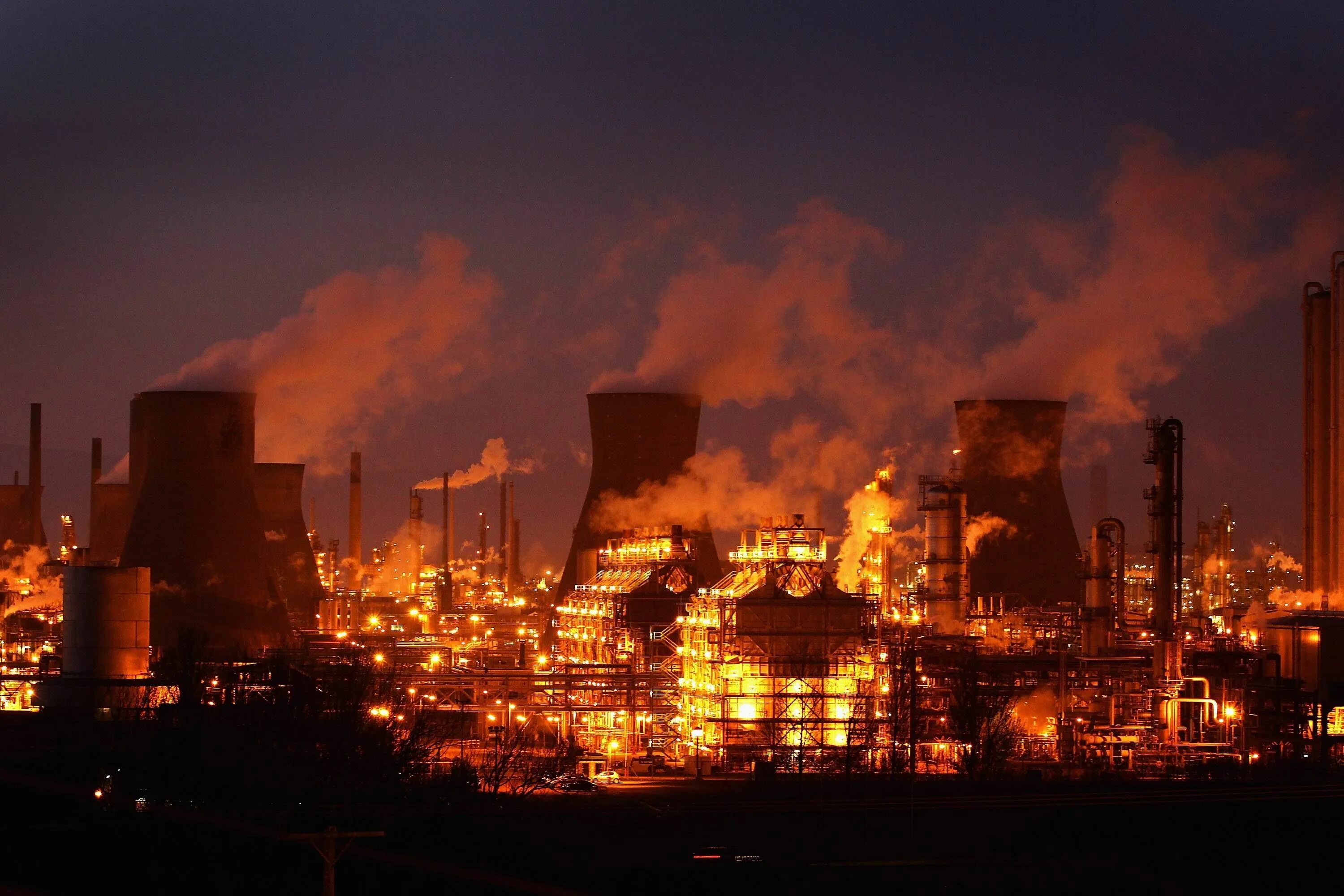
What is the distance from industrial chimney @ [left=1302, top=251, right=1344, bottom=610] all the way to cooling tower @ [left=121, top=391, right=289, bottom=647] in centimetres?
1771

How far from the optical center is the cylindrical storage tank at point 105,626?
91.8ft

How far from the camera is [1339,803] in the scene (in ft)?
69.7

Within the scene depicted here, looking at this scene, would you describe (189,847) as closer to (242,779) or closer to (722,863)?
(242,779)

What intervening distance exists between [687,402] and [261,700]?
1210cm

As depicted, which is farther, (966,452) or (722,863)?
(966,452)

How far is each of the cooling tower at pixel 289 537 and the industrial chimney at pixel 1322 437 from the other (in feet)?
68.4

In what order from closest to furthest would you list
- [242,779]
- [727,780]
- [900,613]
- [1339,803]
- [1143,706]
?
[242,779], [1339,803], [727,780], [1143,706], [900,613]

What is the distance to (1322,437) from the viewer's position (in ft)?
111

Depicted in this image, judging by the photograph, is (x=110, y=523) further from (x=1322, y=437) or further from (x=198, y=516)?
(x=1322, y=437)

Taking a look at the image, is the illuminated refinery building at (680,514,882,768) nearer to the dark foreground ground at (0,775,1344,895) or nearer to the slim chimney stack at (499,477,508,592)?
the dark foreground ground at (0,775,1344,895)

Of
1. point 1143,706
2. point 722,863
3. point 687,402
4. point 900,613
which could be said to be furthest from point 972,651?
point 722,863

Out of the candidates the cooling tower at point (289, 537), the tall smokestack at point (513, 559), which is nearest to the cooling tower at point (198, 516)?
the cooling tower at point (289, 537)

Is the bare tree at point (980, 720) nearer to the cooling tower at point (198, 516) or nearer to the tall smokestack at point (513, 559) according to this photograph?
the cooling tower at point (198, 516)

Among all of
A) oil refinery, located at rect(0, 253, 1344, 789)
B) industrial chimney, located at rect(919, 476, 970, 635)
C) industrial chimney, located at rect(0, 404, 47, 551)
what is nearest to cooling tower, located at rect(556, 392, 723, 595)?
oil refinery, located at rect(0, 253, 1344, 789)
